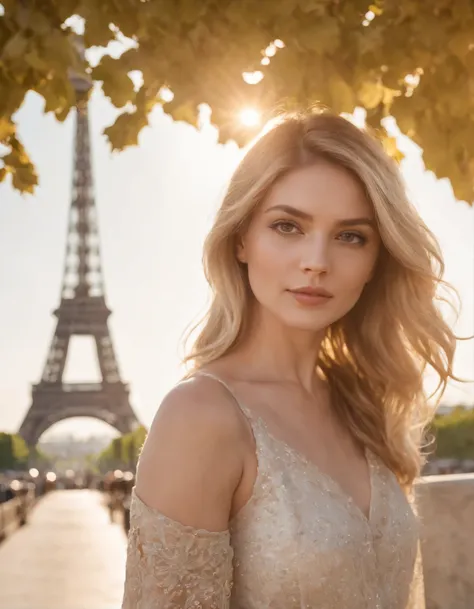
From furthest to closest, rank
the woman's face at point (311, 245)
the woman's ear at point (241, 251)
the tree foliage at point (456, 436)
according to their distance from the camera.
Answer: the tree foliage at point (456, 436)
the woman's ear at point (241, 251)
the woman's face at point (311, 245)

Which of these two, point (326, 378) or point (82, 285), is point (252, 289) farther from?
point (82, 285)

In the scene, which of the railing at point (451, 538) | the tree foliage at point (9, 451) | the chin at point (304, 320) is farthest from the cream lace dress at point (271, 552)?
the tree foliage at point (9, 451)

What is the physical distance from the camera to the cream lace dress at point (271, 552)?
2154mm

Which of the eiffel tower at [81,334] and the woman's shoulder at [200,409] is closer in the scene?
the woman's shoulder at [200,409]

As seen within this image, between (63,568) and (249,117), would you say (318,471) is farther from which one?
(63,568)

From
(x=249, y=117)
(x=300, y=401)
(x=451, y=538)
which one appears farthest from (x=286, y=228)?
(x=451, y=538)

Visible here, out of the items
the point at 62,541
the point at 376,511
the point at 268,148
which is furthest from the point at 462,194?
the point at 62,541

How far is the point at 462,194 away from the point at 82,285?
52.6 m

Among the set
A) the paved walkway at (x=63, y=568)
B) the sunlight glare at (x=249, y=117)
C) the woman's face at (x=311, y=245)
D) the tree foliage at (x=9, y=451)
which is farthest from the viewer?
the tree foliage at (x=9, y=451)

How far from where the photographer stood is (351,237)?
2.56 meters

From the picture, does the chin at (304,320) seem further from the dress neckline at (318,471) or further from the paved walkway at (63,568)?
the paved walkway at (63,568)

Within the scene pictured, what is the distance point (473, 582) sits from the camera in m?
4.06

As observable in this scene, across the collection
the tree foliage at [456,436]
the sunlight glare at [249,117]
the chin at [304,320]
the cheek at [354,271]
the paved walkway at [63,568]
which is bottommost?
the paved walkway at [63,568]

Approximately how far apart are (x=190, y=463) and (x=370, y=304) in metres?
0.97
